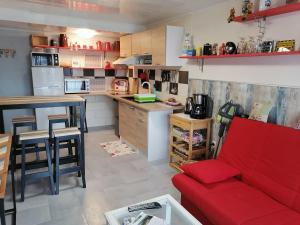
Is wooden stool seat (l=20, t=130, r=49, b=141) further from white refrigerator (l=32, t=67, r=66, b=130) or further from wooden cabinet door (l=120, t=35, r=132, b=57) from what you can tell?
wooden cabinet door (l=120, t=35, r=132, b=57)

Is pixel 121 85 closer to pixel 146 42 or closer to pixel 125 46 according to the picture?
pixel 125 46

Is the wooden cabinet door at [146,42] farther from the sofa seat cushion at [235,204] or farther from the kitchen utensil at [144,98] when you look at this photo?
the sofa seat cushion at [235,204]

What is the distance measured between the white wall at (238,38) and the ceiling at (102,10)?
172 millimetres

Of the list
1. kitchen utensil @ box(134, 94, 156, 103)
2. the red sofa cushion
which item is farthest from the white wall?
the red sofa cushion

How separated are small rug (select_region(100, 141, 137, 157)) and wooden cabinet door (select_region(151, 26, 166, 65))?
1547mm

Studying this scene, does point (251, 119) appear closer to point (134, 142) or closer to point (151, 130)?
point (151, 130)

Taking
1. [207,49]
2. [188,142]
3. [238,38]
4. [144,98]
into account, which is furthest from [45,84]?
[238,38]

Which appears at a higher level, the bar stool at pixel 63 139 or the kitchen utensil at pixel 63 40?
the kitchen utensil at pixel 63 40

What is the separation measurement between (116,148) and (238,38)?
2622 millimetres

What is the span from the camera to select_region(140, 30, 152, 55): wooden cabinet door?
363 centimetres

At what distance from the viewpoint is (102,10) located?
3.28 meters

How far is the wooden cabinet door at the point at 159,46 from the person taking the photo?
130 inches

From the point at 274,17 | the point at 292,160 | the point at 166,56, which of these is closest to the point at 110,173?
the point at 166,56

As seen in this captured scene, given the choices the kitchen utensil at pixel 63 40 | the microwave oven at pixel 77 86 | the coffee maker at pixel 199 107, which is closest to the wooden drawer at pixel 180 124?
the coffee maker at pixel 199 107
